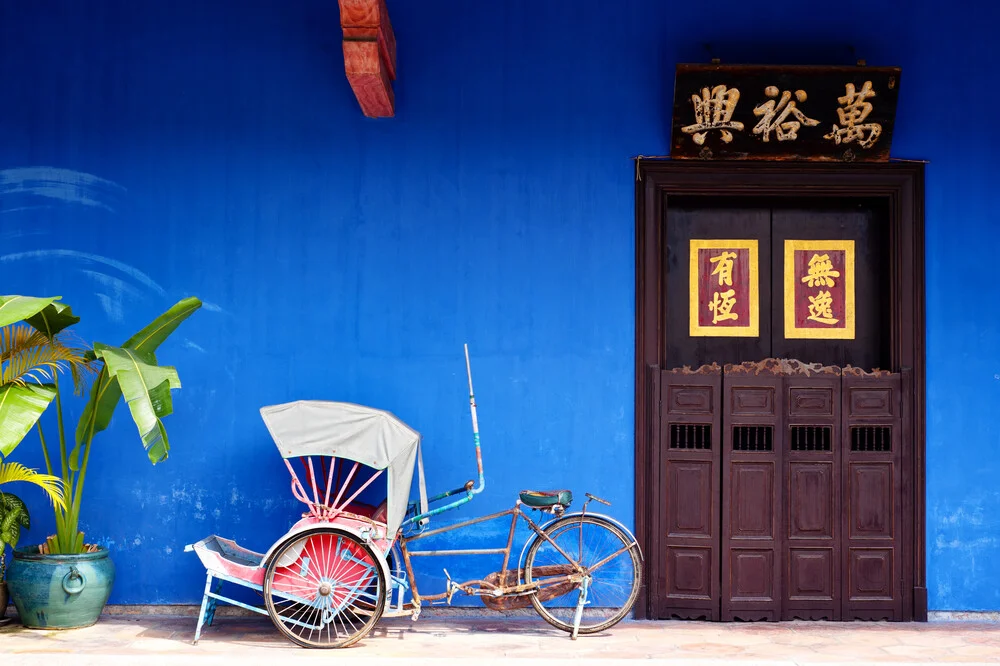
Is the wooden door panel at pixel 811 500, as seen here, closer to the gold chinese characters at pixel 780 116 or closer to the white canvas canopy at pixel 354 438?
the gold chinese characters at pixel 780 116

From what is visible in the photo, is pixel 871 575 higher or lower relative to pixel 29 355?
lower

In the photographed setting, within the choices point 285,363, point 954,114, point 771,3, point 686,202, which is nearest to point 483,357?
point 285,363

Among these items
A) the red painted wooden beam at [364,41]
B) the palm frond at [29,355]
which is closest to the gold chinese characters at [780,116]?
the red painted wooden beam at [364,41]

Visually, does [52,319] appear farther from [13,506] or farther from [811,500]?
[811,500]

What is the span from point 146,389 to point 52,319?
84 cm

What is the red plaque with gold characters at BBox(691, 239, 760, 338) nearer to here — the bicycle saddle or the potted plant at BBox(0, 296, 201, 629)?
the bicycle saddle

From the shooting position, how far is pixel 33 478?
536cm

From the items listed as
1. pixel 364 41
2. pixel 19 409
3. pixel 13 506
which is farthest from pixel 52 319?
pixel 364 41

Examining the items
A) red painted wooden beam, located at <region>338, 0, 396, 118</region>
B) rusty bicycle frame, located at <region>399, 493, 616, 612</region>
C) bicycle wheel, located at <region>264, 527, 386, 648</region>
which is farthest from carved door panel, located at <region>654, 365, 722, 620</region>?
red painted wooden beam, located at <region>338, 0, 396, 118</region>

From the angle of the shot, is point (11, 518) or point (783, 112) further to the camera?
point (783, 112)

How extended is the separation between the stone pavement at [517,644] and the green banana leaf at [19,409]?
116 centimetres

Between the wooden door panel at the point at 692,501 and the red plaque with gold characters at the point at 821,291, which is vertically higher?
the red plaque with gold characters at the point at 821,291

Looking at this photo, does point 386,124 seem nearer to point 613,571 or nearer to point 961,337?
point 613,571

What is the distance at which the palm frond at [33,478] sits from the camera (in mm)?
5352
